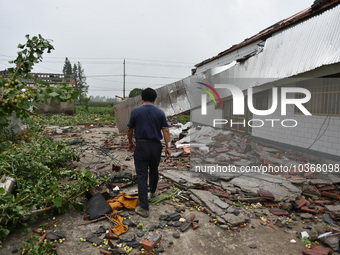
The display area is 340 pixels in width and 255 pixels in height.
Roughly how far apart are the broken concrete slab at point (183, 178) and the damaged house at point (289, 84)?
12.3 ft

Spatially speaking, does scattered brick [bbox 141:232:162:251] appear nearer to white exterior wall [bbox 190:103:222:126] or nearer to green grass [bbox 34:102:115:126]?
white exterior wall [bbox 190:103:222:126]

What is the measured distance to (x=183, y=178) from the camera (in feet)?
17.8

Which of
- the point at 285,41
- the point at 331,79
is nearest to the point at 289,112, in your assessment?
the point at 331,79

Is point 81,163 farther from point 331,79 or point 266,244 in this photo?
point 331,79

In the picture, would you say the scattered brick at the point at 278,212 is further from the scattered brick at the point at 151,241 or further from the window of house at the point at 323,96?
the window of house at the point at 323,96

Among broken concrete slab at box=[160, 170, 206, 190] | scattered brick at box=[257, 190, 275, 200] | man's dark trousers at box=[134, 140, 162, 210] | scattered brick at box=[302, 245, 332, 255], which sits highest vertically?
man's dark trousers at box=[134, 140, 162, 210]

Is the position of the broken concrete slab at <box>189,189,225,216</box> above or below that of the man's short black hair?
below

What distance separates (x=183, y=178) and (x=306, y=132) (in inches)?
204

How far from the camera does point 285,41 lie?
6.43 meters

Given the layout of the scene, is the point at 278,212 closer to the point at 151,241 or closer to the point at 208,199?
the point at 208,199

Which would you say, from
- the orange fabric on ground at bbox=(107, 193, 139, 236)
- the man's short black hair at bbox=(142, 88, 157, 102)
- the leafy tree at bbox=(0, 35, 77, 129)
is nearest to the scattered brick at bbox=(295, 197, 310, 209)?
the orange fabric on ground at bbox=(107, 193, 139, 236)

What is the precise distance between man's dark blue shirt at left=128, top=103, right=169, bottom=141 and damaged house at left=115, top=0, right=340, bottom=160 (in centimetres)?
422

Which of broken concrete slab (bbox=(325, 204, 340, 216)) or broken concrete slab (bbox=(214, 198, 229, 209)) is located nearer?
broken concrete slab (bbox=(325, 204, 340, 216))

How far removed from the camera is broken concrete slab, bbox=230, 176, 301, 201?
15.6 feet
